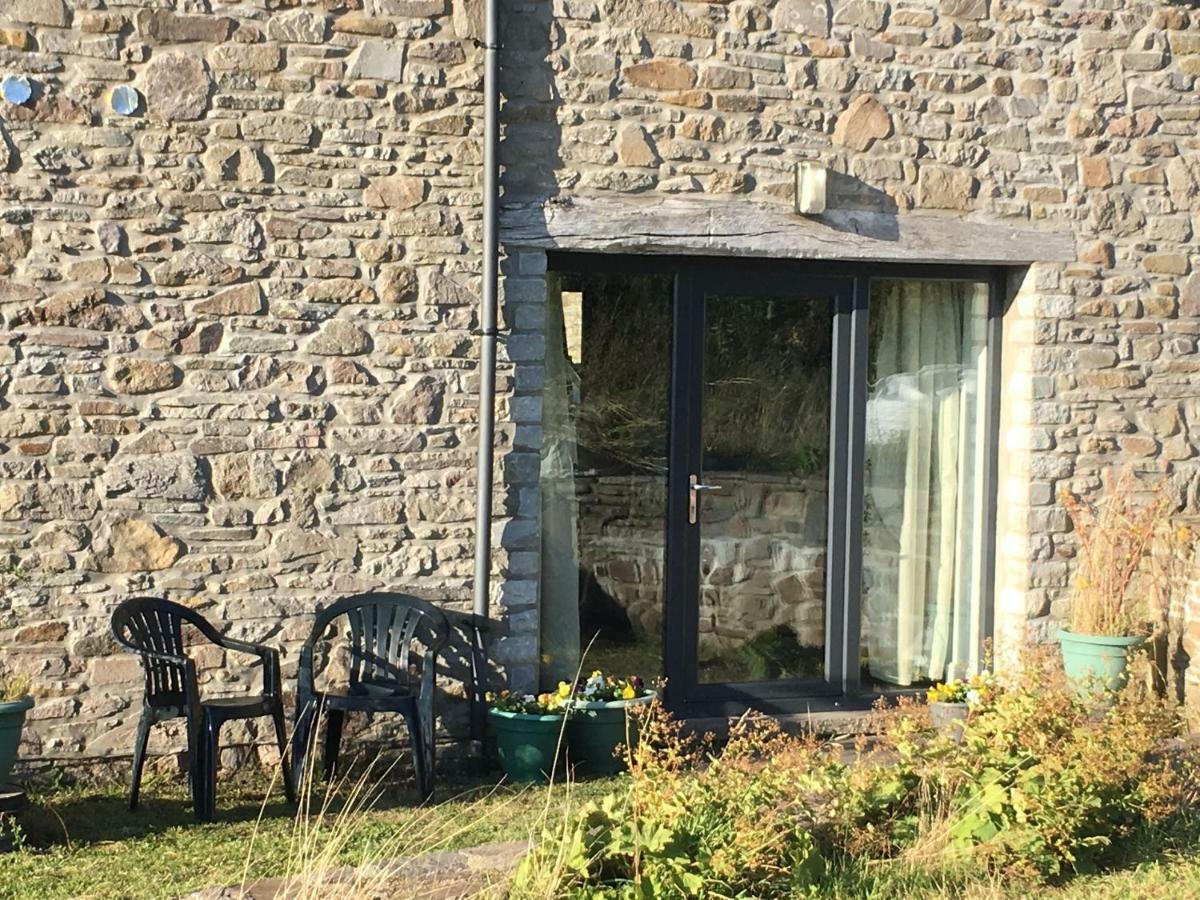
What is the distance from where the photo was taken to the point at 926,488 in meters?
7.19

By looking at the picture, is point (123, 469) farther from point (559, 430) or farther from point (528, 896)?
point (528, 896)

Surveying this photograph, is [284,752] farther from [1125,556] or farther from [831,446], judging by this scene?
[1125,556]

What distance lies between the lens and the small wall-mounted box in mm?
→ 6480

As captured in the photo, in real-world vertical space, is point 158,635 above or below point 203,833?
above

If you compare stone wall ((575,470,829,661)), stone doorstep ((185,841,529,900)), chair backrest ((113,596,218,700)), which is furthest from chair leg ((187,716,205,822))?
stone wall ((575,470,829,661))

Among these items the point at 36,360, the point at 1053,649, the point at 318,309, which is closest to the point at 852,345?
the point at 1053,649

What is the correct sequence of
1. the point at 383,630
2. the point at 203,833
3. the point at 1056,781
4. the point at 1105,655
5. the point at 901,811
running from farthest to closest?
the point at 1105,655 < the point at 383,630 < the point at 203,833 < the point at 901,811 < the point at 1056,781

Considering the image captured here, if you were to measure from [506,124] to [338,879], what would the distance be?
3323 mm

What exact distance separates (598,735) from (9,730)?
2277 millimetres

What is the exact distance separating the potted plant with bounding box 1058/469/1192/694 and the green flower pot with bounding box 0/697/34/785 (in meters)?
4.33

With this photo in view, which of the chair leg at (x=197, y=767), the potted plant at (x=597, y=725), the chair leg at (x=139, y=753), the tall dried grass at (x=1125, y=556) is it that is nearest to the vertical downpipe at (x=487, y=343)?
the potted plant at (x=597, y=725)

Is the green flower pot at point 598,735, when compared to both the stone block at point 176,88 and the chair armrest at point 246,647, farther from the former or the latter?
the stone block at point 176,88

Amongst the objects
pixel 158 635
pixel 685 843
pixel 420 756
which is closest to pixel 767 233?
pixel 420 756

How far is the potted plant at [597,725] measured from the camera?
614cm
